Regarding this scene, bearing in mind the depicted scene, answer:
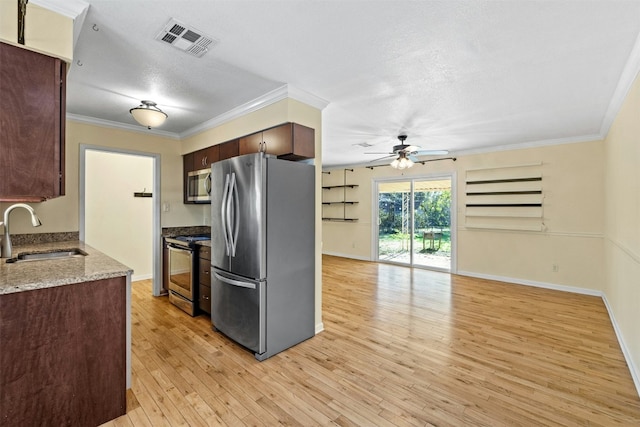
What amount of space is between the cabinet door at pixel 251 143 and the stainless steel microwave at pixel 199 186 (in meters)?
0.75

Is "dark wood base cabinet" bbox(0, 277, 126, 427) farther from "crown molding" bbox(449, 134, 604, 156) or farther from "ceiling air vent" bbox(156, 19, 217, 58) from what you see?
"crown molding" bbox(449, 134, 604, 156)

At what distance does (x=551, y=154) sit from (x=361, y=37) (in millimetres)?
4624

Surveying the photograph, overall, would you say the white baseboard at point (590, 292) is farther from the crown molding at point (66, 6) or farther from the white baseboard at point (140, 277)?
the white baseboard at point (140, 277)

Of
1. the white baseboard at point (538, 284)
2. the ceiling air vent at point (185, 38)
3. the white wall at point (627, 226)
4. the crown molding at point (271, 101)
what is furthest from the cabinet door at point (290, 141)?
the white baseboard at point (538, 284)

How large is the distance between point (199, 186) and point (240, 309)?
2169 mm

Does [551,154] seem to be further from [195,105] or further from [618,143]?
[195,105]

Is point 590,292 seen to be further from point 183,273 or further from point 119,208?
point 119,208

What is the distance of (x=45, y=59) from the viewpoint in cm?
165

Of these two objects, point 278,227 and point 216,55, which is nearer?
point 216,55

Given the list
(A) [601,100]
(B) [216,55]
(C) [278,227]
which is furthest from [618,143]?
(B) [216,55]

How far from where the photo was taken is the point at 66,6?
1.63 m

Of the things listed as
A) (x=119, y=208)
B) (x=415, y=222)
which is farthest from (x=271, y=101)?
(x=415, y=222)

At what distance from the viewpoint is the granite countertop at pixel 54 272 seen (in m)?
1.52

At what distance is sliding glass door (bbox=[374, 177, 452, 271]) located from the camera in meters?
6.14
